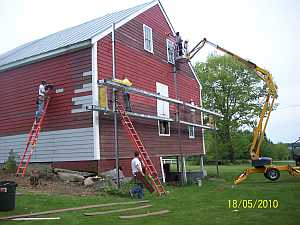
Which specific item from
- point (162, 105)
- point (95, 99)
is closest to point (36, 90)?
point (95, 99)

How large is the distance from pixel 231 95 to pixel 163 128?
3254cm

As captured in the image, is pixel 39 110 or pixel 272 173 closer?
pixel 39 110

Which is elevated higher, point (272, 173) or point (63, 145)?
point (63, 145)

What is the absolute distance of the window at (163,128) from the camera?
1792 cm

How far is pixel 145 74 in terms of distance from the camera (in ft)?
57.1

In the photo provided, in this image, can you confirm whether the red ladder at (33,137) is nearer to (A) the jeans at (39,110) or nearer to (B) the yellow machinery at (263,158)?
(A) the jeans at (39,110)

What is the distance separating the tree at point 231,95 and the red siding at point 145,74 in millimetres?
26893

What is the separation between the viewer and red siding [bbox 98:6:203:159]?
14133 millimetres

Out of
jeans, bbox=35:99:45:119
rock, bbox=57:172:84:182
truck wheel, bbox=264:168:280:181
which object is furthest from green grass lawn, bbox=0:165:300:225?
truck wheel, bbox=264:168:280:181

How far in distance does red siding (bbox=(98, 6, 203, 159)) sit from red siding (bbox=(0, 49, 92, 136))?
1028mm

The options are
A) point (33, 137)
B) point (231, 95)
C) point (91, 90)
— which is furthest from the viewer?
point (231, 95)

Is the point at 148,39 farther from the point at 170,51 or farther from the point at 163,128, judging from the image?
the point at 163,128

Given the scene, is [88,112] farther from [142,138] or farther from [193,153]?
[193,153]

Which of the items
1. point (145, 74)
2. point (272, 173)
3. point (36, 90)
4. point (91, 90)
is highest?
point (145, 74)
